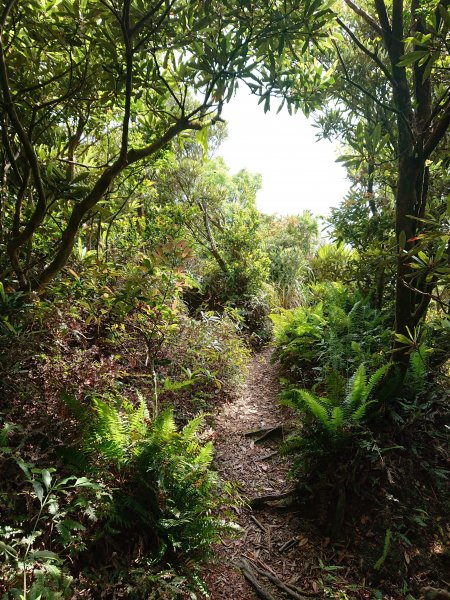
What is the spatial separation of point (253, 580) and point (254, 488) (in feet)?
2.75

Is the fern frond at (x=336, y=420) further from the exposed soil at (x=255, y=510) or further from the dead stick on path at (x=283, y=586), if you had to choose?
the dead stick on path at (x=283, y=586)

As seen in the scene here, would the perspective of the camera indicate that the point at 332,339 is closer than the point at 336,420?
No

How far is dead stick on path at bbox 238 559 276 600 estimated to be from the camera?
2.17m

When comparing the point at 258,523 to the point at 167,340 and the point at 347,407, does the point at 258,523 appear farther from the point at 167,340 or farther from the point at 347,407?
the point at 167,340

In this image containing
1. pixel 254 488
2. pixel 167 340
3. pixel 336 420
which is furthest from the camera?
pixel 167 340

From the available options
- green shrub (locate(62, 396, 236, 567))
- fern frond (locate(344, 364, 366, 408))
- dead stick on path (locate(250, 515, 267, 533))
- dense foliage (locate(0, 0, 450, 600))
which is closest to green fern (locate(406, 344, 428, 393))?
dense foliage (locate(0, 0, 450, 600))

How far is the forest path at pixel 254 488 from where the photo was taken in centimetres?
226

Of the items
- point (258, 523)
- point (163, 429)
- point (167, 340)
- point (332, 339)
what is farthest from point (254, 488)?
point (332, 339)

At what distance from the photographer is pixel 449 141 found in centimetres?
316

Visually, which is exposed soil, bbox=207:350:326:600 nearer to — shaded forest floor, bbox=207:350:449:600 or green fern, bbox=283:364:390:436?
shaded forest floor, bbox=207:350:449:600

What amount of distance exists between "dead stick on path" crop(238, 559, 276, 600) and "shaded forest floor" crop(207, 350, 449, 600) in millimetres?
13

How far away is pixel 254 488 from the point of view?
3.08 metres

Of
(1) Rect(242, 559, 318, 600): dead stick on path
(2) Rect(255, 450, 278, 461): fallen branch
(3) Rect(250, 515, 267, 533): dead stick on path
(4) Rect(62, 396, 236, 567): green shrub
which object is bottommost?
Answer: (1) Rect(242, 559, 318, 600): dead stick on path

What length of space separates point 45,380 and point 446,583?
2903 mm
